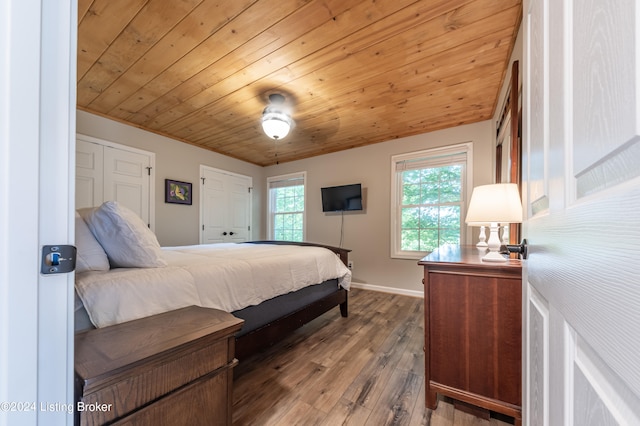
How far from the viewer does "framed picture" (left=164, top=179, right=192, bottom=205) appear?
3.70 meters

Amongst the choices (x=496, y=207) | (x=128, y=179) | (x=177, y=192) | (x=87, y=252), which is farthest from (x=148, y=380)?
(x=177, y=192)

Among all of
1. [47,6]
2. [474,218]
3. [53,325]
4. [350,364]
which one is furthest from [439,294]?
[47,6]

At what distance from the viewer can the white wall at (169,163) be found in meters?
3.14

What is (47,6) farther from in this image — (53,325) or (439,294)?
(439,294)

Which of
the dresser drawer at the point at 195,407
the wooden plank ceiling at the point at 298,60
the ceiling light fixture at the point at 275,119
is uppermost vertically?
the wooden plank ceiling at the point at 298,60

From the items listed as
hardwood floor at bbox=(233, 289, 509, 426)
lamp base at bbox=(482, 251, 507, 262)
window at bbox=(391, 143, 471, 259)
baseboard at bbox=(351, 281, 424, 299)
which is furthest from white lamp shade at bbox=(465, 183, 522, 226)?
baseboard at bbox=(351, 281, 424, 299)

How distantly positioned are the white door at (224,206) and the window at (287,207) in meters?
0.50

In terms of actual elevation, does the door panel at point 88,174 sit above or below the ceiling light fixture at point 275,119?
below

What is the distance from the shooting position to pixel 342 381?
65.1 inches

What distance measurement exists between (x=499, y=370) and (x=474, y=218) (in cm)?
81

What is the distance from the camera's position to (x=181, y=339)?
854mm

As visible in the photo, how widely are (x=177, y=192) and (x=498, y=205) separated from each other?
4.04 meters

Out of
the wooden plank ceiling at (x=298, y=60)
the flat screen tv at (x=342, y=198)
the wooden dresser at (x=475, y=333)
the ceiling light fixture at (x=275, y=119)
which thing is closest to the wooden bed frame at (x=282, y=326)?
the wooden dresser at (x=475, y=333)

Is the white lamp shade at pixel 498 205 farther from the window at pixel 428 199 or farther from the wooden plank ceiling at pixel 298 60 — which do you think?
the window at pixel 428 199
